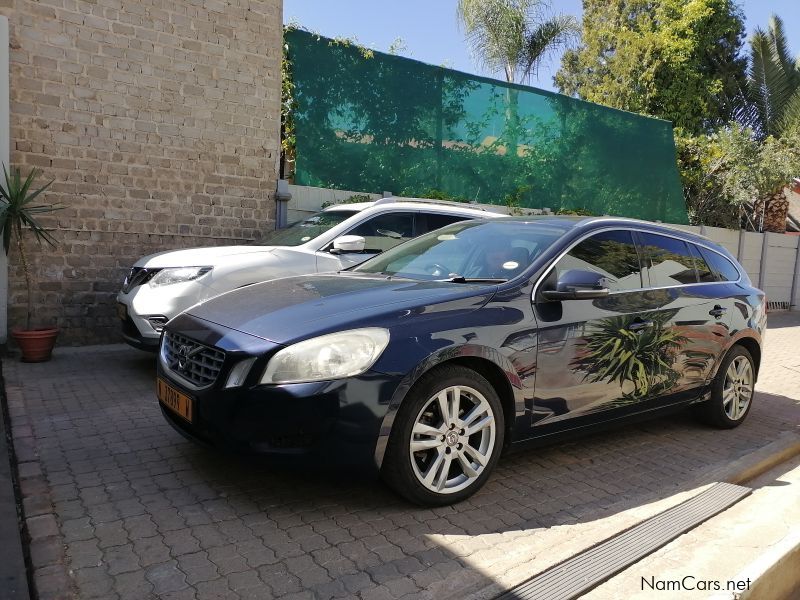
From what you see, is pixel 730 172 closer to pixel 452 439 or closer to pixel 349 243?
pixel 349 243

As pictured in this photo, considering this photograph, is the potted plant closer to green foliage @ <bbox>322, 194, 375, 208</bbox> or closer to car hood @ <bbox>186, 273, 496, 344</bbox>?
green foliage @ <bbox>322, 194, 375, 208</bbox>

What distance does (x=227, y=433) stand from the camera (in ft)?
10.4

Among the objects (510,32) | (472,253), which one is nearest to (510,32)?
(510,32)

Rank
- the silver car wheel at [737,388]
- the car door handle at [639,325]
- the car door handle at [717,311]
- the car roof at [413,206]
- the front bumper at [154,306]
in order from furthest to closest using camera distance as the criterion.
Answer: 1. the car roof at [413,206]
2. the front bumper at [154,306]
3. the silver car wheel at [737,388]
4. the car door handle at [717,311]
5. the car door handle at [639,325]

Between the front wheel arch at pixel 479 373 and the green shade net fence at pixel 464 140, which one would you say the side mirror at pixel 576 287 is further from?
the green shade net fence at pixel 464 140

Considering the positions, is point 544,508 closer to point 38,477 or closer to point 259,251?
point 38,477

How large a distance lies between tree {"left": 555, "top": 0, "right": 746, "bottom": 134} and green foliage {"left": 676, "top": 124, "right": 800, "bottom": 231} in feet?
27.3

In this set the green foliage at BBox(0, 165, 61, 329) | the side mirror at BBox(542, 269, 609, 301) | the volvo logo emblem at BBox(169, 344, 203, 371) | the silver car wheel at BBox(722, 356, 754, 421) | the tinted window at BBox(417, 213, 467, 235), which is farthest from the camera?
the tinted window at BBox(417, 213, 467, 235)

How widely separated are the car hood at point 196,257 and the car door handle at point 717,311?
407 cm

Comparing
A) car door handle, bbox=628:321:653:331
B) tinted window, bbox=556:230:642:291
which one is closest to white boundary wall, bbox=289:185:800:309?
tinted window, bbox=556:230:642:291

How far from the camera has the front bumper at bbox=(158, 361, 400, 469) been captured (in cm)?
307

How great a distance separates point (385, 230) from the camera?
7137 millimetres

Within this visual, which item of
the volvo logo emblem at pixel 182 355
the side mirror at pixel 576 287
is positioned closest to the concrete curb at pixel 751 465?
the side mirror at pixel 576 287

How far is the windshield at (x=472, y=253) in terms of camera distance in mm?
4074
